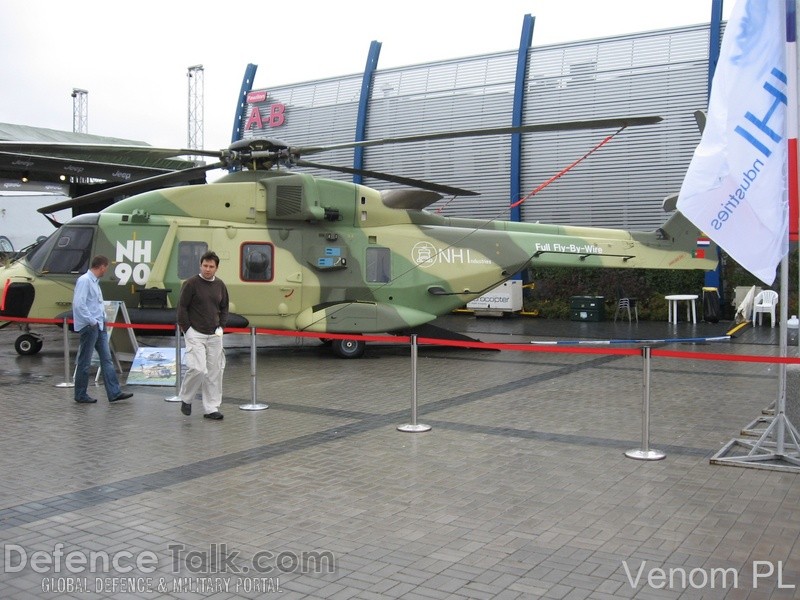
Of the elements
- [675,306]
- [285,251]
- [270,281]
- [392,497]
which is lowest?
[392,497]

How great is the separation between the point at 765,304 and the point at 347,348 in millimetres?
12894

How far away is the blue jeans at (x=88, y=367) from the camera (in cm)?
954

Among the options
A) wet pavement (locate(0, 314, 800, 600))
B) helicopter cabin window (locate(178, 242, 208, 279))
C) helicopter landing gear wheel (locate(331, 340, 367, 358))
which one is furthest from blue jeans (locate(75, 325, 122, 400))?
helicopter landing gear wheel (locate(331, 340, 367, 358))

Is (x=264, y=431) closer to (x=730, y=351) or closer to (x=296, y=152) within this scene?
(x=296, y=152)

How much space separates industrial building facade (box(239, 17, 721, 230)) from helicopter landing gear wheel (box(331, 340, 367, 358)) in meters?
8.10

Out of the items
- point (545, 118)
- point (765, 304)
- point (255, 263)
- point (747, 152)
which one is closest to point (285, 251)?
point (255, 263)

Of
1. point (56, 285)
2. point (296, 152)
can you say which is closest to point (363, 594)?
point (296, 152)

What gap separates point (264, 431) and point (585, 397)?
454 centimetres

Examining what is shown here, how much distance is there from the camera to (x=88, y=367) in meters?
9.62

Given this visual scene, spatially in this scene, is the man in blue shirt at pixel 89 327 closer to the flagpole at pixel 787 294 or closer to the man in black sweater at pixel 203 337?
the man in black sweater at pixel 203 337

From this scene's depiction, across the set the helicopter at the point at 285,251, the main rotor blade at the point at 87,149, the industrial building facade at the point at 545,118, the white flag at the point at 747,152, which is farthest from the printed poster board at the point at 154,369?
the industrial building facade at the point at 545,118

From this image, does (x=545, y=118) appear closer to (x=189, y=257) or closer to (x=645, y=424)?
(x=189, y=257)

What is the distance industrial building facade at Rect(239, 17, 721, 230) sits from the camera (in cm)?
2356

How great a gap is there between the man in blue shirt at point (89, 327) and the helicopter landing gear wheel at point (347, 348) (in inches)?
206
